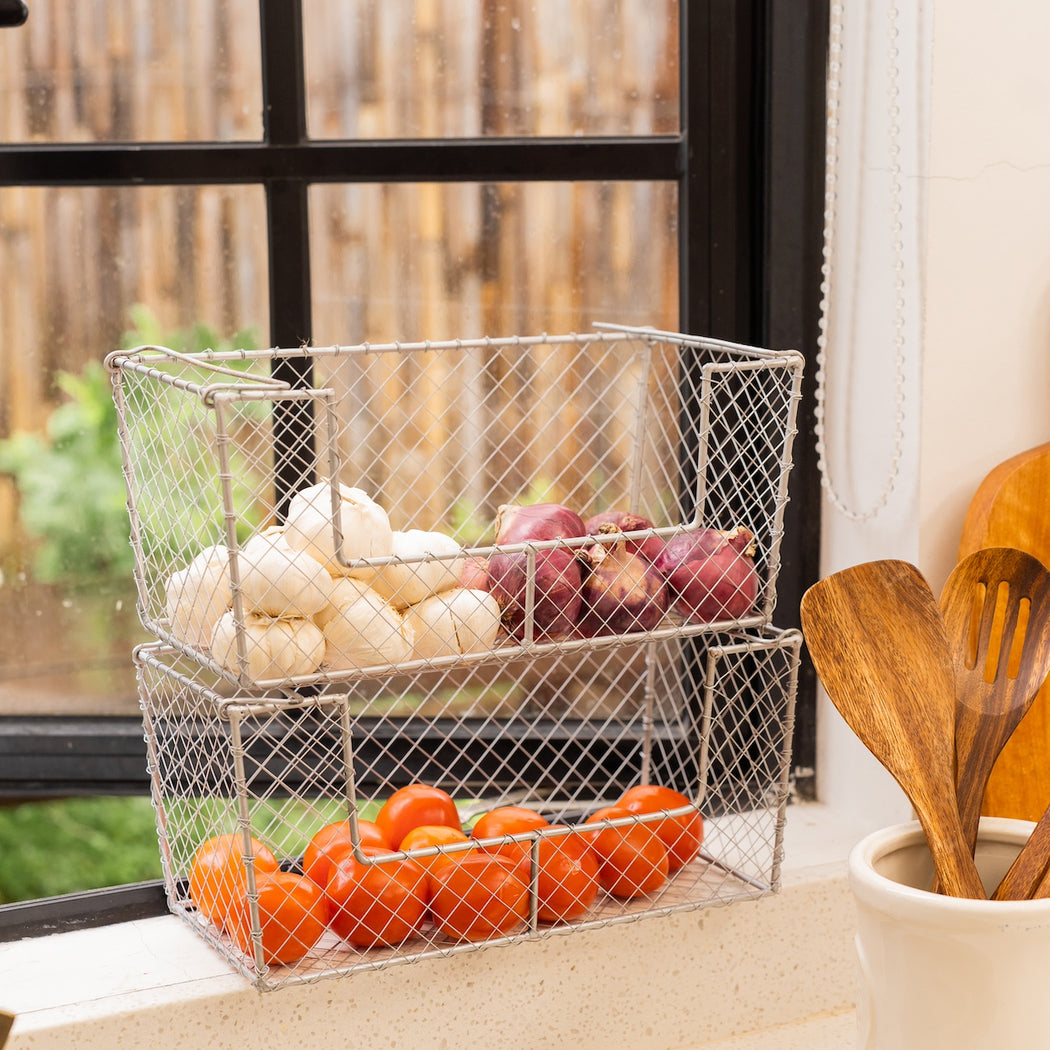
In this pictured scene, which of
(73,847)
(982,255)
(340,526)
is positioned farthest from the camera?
(73,847)

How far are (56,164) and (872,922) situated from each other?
30.3 inches

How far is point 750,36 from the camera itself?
1.02 m

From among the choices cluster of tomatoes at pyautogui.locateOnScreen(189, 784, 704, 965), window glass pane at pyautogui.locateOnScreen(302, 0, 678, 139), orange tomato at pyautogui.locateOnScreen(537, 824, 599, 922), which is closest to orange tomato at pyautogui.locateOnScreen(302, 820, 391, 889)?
cluster of tomatoes at pyautogui.locateOnScreen(189, 784, 704, 965)

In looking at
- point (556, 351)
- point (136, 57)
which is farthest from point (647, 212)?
point (136, 57)

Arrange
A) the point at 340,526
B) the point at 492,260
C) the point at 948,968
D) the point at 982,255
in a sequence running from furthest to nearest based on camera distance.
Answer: the point at 492,260 < the point at 982,255 < the point at 340,526 < the point at 948,968

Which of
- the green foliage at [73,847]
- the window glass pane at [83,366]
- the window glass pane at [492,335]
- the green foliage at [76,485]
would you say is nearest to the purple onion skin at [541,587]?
the window glass pane at [492,335]

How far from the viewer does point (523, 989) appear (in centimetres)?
86

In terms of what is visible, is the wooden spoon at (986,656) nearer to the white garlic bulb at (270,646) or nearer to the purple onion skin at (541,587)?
the purple onion skin at (541,587)

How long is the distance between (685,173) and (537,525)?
36 cm

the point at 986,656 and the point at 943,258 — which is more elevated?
the point at 943,258

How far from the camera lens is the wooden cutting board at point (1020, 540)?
0.92 metres

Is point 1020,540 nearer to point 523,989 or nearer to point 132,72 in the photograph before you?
point 523,989

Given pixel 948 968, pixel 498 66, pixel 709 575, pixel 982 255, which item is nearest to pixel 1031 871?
pixel 948 968

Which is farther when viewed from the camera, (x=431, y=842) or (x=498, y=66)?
(x=498, y=66)
